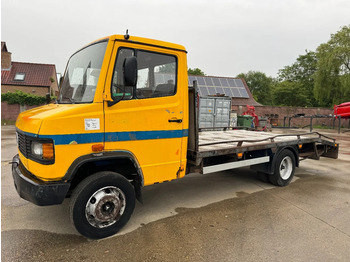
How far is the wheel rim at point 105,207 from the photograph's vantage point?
328 cm

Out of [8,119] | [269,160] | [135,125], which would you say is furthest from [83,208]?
[8,119]

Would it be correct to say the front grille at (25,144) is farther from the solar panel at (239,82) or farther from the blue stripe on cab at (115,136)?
the solar panel at (239,82)

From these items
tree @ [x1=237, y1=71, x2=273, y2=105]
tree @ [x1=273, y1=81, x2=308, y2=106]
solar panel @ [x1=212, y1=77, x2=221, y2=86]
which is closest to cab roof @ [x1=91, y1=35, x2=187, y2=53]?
solar panel @ [x1=212, y1=77, x2=221, y2=86]

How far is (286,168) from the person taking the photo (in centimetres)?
600

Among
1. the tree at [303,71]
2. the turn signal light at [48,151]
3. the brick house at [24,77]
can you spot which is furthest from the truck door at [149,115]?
the tree at [303,71]

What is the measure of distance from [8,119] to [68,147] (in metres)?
25.1

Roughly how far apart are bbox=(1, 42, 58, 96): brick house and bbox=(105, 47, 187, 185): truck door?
1175 inches

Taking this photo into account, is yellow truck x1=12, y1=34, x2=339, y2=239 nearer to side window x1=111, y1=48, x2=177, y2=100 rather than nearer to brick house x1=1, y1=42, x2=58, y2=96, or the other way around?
side window x1=111, y1=48, x2=177, y2=100

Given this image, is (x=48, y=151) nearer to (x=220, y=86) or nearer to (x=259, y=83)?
(x=220, y=86)

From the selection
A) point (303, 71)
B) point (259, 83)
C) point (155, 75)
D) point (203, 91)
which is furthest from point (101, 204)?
point (259, 83)

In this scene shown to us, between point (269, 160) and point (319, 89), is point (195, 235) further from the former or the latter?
point (319, 89)

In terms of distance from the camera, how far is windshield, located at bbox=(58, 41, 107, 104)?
10.9 ft

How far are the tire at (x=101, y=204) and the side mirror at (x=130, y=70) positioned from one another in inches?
50.1

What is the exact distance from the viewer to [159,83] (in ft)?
12.2
